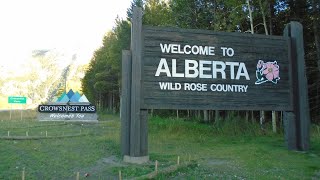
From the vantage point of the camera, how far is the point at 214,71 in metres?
13.0

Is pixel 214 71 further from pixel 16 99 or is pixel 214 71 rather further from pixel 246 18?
pixel 16 99

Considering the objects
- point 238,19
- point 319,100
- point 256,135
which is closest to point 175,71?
point 256,135

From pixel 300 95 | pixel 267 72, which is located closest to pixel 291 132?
pixel 300 95

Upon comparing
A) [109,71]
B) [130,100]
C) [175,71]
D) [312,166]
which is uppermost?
[109,71]

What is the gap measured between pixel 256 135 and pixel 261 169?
1031 centimetres

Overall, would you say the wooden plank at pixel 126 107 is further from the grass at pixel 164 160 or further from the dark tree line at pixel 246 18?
the dark tree line at pixel 246 18

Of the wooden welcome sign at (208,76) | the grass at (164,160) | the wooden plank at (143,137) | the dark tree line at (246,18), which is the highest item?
the dark tree line at (246,18)

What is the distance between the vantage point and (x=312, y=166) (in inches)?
425

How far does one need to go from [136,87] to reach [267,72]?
5.34m

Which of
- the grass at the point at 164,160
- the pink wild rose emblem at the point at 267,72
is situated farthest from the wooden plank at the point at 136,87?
the pink wild rose emblem at the point at 267,72

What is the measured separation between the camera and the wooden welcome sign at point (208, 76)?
38.8 feet

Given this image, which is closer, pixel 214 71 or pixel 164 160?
pixel 164 160

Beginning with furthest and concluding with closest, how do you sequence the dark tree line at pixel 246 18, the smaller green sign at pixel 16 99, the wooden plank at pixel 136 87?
the smaller green sign at pixel 16 99 < the dark tree line at pixel 246 18 < the wooden plank at pixel 136 87

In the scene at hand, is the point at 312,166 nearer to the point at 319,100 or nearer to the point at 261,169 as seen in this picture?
the point at 261,169
